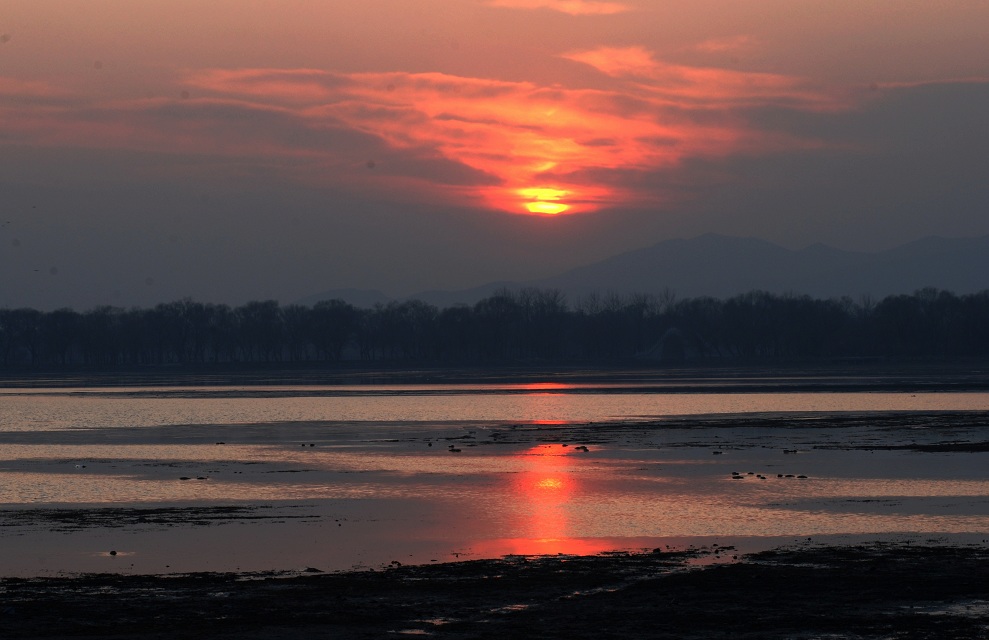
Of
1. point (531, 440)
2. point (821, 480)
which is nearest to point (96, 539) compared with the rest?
point (821, 480)

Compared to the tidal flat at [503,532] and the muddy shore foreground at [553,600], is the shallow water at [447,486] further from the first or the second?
the muddy shore foreground at [553,600]

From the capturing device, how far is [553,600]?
18.5m

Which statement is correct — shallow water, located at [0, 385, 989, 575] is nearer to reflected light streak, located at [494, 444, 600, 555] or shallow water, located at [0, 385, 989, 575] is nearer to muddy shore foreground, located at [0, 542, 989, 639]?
reflected light streak, located at [494, 444, 600, 555]

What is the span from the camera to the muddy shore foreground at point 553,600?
1666 cm

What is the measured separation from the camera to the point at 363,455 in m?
46.0

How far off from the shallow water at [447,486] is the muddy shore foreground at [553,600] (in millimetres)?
1844

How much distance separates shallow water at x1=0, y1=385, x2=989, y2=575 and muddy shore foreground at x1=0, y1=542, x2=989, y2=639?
6.05 ft

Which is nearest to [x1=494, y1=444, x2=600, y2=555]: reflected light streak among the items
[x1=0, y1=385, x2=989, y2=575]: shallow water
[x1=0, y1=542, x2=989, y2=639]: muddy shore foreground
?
[x1=0, y1=385, x2=989, y2=575]: shallow water

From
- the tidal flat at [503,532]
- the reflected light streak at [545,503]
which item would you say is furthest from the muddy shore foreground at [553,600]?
the reflected light streak at [545,503]

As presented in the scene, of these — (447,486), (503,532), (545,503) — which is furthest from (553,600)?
(447,486)

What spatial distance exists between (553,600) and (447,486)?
55.0 ft

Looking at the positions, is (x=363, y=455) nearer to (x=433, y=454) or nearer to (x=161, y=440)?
(x=433, y=454)

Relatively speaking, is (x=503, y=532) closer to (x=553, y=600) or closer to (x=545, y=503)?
(x=545, y=503)

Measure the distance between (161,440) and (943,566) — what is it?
4079 cm
